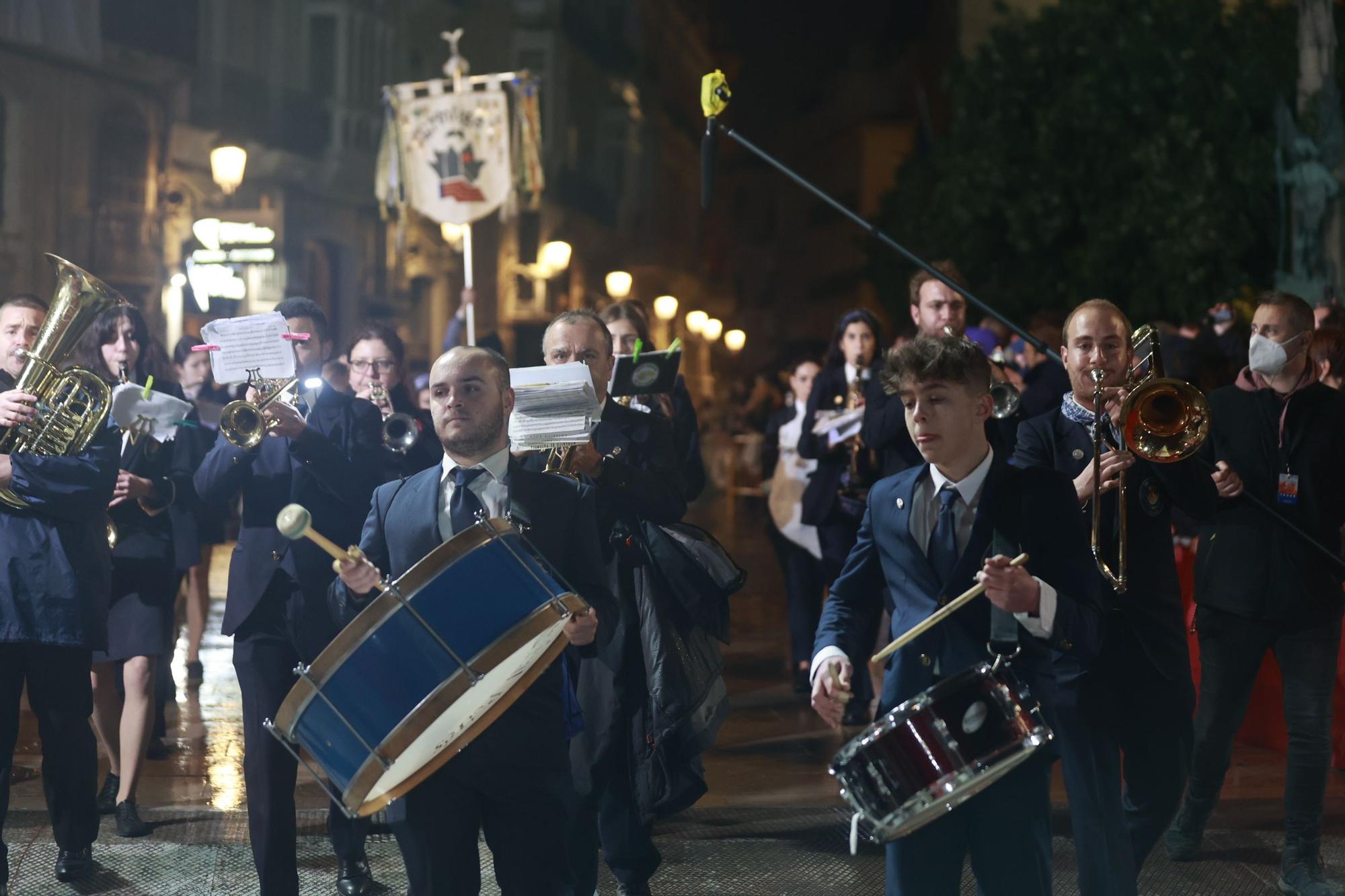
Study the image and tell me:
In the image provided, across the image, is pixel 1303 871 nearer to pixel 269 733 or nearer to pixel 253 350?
pixel 269 733

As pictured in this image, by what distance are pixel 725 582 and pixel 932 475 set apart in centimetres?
171

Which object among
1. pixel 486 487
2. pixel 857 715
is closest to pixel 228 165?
pixel 857 715

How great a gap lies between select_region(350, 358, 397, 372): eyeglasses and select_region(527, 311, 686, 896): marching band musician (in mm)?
1006

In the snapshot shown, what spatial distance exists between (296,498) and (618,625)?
1.16m

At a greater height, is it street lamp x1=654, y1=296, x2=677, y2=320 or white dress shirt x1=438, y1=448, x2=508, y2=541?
street lamp x1=654, y1=296, x2=677, y2=320

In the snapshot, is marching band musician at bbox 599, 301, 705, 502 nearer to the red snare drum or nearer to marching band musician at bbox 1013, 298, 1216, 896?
marching band musician at bbox 1013, 298, 1216, 896

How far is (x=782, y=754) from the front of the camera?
26.5 feet

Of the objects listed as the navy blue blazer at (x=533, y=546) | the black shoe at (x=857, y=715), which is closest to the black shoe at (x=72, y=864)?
the navy blue blazer at (x=533, y=546)

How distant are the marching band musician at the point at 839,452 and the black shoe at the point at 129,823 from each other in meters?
3.80

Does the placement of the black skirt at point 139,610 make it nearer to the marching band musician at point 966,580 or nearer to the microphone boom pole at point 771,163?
the microphone boom pole at point 771,163

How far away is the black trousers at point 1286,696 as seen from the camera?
223 inches

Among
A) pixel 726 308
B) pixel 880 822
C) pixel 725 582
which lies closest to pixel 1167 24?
pixel 725 582

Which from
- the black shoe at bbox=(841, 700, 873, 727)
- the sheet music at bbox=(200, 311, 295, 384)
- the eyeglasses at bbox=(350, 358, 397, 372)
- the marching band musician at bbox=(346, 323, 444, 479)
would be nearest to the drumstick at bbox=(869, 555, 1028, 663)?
the sheet music at bbox=(200, 311, 295, 384)

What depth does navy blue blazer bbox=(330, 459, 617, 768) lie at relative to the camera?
4.13 m
